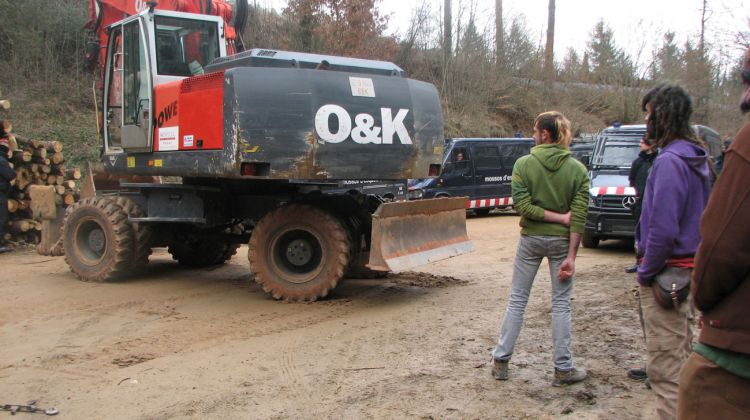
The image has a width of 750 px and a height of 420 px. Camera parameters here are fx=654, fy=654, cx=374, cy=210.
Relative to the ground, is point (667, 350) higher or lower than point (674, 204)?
lower

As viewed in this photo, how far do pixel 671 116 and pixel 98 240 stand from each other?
760 cm

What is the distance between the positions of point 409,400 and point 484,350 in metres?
1.27

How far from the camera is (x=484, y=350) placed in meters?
5.41

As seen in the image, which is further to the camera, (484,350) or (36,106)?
(36,106)

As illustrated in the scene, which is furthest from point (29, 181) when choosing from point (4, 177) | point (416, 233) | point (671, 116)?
point (671, 116)

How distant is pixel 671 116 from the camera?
3512mm

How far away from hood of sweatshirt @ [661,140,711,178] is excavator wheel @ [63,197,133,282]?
275 inches

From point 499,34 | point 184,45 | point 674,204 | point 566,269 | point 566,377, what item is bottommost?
point 566,377

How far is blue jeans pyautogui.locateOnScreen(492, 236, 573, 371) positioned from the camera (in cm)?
456

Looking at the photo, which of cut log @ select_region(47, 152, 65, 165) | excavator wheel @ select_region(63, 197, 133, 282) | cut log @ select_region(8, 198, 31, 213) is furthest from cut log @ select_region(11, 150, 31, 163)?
excavator wheel @ select_region(63, 197, 133, 282)

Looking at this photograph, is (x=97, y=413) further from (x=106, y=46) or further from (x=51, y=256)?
(x=51, y=256)

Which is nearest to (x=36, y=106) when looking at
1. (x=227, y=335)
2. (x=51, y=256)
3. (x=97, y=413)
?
(x=51, y=256)

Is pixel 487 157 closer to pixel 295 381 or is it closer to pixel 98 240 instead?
pixel 98 240

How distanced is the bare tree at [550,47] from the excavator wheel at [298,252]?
26875 millimetres
